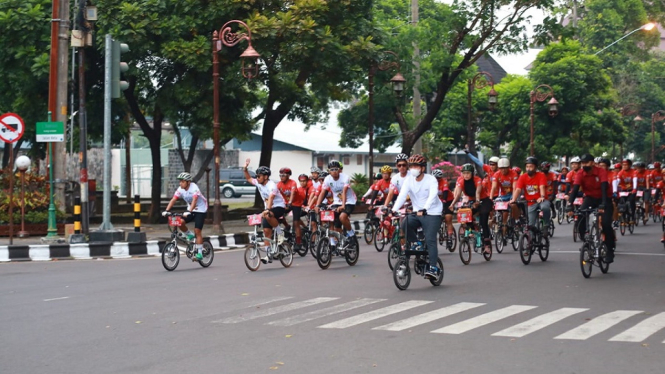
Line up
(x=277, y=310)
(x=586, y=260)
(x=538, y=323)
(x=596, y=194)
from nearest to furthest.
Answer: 1. (x=538, y=323)
2. (x=277, y=310)
3. (x=586, y=260)
4. (x=596, y=194)

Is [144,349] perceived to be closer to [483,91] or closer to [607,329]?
[607,329]

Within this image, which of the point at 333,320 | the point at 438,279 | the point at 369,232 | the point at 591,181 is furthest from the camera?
the point at 369,232

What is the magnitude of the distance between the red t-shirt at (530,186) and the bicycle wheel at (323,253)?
385 centimetres

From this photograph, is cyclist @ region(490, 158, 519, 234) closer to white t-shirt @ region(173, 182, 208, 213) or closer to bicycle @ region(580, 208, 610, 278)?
bicycle @ region(580, 208, 610, 278)

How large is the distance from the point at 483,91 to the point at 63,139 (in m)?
34.4

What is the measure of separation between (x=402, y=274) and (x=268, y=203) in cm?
457

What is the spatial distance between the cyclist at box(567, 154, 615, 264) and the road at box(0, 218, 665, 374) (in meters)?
0.65

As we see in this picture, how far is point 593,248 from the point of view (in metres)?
15.5

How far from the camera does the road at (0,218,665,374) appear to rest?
8.52m

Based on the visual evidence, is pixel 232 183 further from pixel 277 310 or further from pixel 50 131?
pixel 277 310

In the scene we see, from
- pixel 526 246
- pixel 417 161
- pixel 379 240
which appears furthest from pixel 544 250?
pixel 417 161

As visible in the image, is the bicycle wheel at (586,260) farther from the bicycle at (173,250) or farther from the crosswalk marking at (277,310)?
the bicycle at (173,250)

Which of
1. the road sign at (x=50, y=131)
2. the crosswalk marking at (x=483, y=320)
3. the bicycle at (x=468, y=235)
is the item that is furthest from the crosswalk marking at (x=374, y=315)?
the road sign at (x=50, y=131)

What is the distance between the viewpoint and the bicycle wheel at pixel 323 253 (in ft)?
56.0
